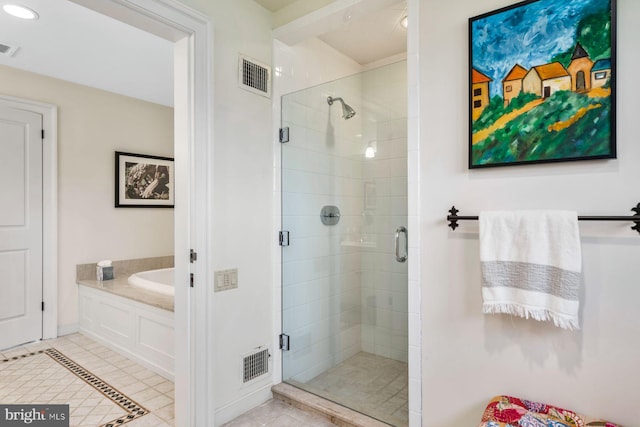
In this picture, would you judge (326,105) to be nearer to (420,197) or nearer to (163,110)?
(420,197)

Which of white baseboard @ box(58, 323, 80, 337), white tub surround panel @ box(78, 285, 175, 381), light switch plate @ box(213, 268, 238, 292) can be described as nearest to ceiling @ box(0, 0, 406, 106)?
light switch plate @ box(213, 268, 238, 292)

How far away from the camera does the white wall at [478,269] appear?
1.28 meters

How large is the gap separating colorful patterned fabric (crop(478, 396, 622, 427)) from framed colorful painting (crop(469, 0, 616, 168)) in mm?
986

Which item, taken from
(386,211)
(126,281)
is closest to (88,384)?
(126,281)

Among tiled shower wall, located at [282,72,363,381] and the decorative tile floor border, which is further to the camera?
tiled shower wall, located at [282,72,363,381]

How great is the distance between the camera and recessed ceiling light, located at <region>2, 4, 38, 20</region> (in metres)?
2.18

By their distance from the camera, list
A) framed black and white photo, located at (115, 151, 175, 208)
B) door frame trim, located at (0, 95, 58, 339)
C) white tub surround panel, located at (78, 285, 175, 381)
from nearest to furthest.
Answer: white tub surround panel, located at (78, 285, 175, 381) < door frame trim, located at (0, 95, 58, 339) < framed black and white photo, located at (115, 151, 175, 208)

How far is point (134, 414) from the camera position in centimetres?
211

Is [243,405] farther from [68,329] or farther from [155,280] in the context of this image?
[68,329]

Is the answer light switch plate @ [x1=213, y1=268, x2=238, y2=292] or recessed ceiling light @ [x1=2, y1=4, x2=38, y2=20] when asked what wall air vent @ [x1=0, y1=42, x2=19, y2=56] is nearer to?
recessed ceiling light @ [x1=2, y1=4, x2=38, y2=20]

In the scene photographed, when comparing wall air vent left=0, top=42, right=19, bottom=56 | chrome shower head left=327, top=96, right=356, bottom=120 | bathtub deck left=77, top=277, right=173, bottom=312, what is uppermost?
wall air vent left=0, top=42, right=19, bottom=56

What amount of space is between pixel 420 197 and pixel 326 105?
3.51ft

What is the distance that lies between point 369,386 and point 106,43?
124 inches

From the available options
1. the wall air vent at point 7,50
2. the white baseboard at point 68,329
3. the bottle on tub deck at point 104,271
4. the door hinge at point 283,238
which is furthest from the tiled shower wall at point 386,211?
the white baseboard at point 68,329
